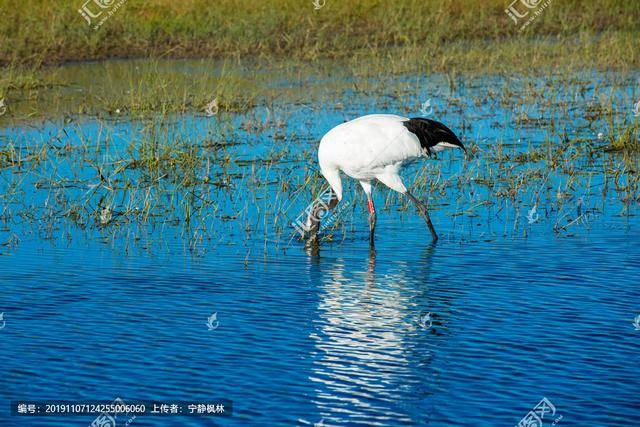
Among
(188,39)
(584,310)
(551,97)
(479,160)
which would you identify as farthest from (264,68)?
(584,310)

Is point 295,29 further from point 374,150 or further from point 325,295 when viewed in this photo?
point 325,295

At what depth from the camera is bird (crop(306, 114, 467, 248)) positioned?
8039mm

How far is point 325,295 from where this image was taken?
21.8ft

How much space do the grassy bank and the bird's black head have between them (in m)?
7.06

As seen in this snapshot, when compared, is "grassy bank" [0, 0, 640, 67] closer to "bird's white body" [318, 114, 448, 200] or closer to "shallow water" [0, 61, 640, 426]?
"shallow water" [0, 61, 640, 426]

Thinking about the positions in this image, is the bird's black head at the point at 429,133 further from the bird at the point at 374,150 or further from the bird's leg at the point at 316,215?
the bird's leg at the point at 316,215

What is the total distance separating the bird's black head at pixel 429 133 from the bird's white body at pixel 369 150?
40 mm

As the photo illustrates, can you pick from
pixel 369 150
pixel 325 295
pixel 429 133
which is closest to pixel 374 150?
pixel 369 150

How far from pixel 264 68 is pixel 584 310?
10583 mm

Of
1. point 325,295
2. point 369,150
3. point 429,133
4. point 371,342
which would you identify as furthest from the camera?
point 429,133

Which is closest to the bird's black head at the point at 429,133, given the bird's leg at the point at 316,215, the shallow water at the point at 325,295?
the shallow water at the point at 325,295

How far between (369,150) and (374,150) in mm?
38

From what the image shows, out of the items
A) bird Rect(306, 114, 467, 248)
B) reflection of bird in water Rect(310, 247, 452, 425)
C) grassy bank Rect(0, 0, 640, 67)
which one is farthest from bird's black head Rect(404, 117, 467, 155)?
grassy bank Rect(0, 0, 640, 67)

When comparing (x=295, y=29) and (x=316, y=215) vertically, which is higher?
(x=295, y=29)
